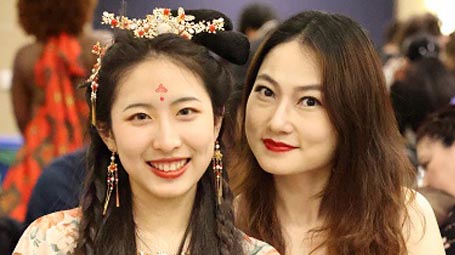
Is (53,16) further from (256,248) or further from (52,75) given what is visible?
(256,248)

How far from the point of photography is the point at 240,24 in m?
6.85

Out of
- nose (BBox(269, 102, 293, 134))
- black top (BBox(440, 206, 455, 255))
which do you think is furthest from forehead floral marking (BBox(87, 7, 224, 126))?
black top (BBox(440, 206, 455, 255))

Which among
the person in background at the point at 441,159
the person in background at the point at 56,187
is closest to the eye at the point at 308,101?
the person in background at the point at 441,159

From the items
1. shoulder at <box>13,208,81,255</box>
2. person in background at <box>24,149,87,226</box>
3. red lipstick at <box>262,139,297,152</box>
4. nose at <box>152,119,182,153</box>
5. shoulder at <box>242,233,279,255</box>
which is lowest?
shoulder at <box>242,233,279,255</box>

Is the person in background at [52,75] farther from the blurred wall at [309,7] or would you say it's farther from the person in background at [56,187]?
the blurred wall at [309,7]

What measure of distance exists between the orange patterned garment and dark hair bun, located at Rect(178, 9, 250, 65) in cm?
210

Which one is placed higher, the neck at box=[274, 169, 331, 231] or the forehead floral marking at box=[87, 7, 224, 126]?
the forehead floral marking at box=[87, 7, 224, 126]

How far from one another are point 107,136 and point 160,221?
7.3 inches

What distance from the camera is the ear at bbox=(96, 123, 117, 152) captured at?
2154 mm

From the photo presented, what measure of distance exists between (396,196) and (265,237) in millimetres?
311

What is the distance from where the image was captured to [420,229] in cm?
265

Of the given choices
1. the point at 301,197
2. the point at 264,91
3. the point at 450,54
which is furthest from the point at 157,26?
the point at 450,54

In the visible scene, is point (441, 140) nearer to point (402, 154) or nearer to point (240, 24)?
point (402, 154)

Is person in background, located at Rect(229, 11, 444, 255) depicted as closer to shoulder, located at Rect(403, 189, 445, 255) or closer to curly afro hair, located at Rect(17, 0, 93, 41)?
shoulder, located at Rect(403, 189, 445, 255)
